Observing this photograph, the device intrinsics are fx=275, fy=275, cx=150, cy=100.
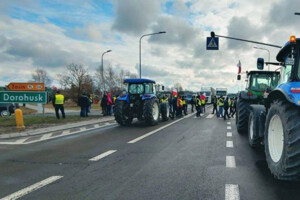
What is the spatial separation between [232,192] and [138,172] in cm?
190

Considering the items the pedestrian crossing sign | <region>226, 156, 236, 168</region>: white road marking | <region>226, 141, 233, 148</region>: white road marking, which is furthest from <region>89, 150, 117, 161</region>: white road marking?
the pedestrian crossing sign

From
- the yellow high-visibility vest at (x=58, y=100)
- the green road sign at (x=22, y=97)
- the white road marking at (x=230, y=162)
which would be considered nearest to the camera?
the white road marking at (x=230, y=162)

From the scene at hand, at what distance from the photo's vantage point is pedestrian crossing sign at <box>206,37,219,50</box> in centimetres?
1916

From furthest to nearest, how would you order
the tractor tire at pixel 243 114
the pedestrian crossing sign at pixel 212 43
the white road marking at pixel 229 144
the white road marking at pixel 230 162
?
the pedestrian crossing sign at pixel 212 43, the tractor tire at pixel 243 114, the white road marking at pixel 229 144, the white road marking at pixel 230 162

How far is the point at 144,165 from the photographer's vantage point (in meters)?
5.98

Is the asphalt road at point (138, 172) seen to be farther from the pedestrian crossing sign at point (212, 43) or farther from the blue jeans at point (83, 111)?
the pedestrian crossing sign at point (212, 43)

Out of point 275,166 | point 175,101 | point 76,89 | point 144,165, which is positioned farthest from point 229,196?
point 76,89

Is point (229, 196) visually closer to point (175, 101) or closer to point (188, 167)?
point (188, 167)

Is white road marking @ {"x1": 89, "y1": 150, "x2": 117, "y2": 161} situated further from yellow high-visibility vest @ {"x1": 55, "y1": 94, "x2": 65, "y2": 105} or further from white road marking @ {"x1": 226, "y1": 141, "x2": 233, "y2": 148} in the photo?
yellow high-visibility vest @ {"x1": 55, "y1": 94, "x2": 65, "y2": 105}

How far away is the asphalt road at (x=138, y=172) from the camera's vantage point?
4258mm

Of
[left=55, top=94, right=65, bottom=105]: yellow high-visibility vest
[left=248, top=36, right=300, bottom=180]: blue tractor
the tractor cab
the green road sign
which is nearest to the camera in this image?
[left=248, top=36, right=300, bottom=180]: blue tractor

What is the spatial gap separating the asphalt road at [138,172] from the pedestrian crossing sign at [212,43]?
11916 millimetres

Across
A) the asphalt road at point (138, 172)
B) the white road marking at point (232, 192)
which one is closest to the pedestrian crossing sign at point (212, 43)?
the asphalt road at point (138, 172)

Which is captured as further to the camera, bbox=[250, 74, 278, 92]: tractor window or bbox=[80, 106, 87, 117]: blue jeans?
bbox=[80, 106, 87, 117]: blue jeans
